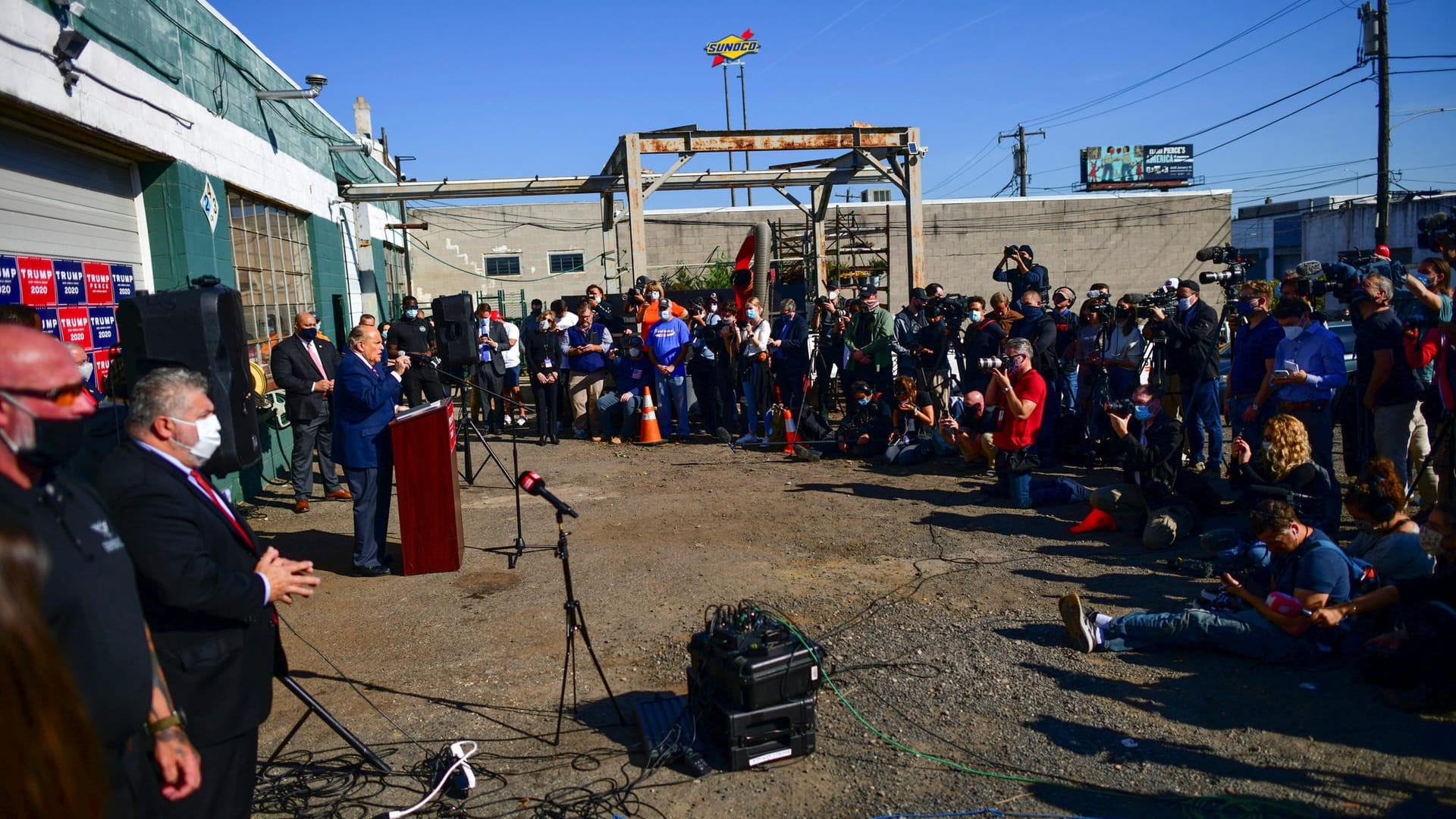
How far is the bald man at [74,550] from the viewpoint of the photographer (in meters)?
1.69

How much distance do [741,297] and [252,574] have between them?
12.4 meters

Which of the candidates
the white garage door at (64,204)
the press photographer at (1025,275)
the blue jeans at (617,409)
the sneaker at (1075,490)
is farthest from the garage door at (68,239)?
the press photographer at (1025,275)

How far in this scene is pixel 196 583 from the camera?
9.13 ft

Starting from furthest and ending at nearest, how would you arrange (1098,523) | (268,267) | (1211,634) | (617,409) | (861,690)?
(617,409), (268,267), (1098,523), (1211,634), (861,690)

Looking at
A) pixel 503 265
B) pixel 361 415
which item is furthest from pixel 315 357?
pixel 503 265

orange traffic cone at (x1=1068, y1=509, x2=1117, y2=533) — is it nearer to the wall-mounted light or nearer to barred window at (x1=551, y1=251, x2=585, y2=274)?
the wall-mounted light

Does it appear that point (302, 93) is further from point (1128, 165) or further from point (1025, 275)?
point (1128, 165)

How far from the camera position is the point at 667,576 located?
271 inches

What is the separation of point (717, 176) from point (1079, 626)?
1239cm

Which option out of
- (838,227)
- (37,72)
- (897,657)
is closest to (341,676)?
(897,657)

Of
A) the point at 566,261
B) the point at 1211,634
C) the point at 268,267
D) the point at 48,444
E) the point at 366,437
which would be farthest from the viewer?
the point at 566,261

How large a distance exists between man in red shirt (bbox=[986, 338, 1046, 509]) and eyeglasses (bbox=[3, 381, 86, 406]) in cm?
775

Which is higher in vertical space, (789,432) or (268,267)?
(268,267)

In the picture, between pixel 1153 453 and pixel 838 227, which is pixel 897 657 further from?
pixel 838 227
